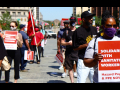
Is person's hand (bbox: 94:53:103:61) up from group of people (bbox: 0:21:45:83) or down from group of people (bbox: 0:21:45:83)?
up

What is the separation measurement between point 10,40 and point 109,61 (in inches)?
151

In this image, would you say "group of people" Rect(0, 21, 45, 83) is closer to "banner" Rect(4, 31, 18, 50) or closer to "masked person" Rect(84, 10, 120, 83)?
"banner" Rect(4, 31, 18, 50)

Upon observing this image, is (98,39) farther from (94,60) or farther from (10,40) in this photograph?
(10,40)

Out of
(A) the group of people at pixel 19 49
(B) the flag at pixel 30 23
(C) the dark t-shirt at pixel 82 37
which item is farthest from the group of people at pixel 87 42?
(B) the flag at pixel 30 23

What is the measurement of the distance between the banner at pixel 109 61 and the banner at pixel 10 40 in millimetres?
3622

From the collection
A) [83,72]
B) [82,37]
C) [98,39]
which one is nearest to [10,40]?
[82,37]

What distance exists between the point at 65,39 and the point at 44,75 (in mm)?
2095

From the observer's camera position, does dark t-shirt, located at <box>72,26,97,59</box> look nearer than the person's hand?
No

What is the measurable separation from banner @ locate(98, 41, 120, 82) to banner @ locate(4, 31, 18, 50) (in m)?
3.62

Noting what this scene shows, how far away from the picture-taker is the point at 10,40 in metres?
6.11

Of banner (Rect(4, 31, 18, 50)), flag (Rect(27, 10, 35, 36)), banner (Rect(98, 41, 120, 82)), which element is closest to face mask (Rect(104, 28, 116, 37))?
banner (Rect(98, 41, 120, 82))

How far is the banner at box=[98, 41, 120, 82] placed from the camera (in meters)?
2.83
